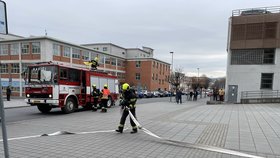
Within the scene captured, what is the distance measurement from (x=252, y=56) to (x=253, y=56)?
11 centimetres

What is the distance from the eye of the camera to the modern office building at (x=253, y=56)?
25.3 m

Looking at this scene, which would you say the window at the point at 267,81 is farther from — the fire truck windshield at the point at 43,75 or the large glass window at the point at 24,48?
the large glass window at the point at 24,48

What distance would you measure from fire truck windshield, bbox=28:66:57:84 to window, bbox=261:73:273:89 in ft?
77.1

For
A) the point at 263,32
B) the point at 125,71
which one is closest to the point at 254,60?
the point at 263,32

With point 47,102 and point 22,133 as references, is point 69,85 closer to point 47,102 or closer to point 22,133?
point 47,102

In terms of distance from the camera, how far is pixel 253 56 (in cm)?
2653

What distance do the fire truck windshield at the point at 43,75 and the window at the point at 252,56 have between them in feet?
71.7

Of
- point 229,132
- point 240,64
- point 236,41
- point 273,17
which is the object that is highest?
point 273,17

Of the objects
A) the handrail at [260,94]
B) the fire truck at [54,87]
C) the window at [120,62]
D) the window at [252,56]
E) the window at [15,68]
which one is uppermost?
the window at [120,62]

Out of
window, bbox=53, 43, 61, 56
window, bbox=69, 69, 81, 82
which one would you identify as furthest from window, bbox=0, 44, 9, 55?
window, bbox=69, 69, 81, 82

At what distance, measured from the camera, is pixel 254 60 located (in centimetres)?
2655

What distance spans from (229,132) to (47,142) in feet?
20.9

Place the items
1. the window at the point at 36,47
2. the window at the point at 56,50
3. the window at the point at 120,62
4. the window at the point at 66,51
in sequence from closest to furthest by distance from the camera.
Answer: the window at the point at 36,47
the window at the point at 56,50
the window at the point at 66,51
the window at the point at 120,62

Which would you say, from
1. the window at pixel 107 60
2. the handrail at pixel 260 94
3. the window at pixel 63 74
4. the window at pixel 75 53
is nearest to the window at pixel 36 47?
the window at pixel 75 53
